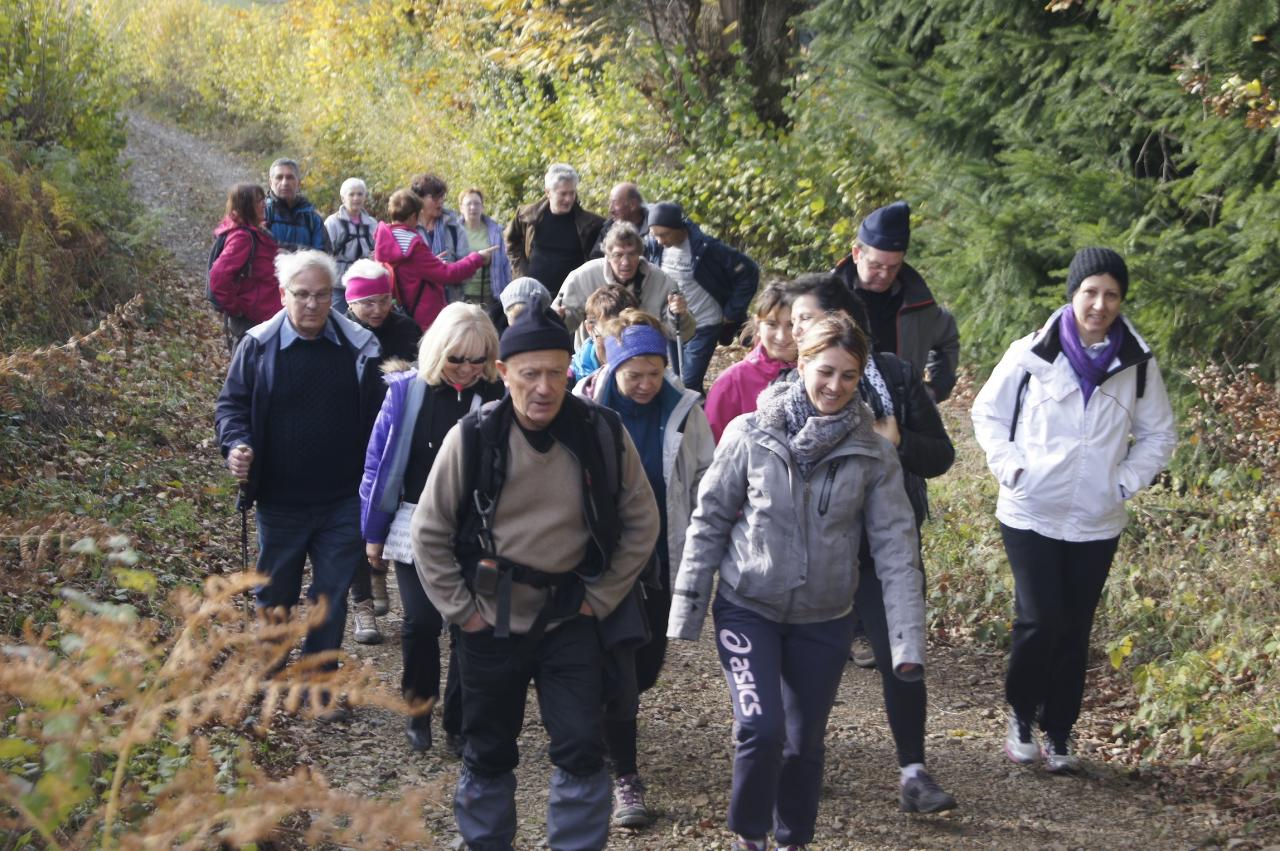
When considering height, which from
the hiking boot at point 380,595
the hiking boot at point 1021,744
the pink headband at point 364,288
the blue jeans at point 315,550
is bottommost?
the hiking boot at point 1021,744

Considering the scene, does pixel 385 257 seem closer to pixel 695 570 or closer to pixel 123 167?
pixel 695 570

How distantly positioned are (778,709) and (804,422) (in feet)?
3.39

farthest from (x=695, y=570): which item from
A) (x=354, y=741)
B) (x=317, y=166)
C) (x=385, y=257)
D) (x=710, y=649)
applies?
(x=317, y=166)

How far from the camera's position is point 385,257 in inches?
414

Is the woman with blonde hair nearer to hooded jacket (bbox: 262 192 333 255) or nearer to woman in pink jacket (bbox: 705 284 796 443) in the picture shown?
woman in pink jacket (bbox: 705 284 796 443)

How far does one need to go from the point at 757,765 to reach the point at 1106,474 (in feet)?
6.89

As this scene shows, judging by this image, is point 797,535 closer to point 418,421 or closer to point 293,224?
point 418,421

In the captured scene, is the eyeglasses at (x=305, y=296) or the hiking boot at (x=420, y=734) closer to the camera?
the eyeglasses at (x=305, y=296)

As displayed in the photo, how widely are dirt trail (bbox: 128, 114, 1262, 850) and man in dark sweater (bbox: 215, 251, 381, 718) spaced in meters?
0.68

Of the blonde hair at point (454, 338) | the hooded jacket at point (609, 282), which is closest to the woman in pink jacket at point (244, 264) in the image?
the hooded jacket at point (609, 282)

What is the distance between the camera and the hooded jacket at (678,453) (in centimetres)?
546

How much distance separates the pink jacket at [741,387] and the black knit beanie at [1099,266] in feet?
4.32

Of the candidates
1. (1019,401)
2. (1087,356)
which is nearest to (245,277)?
(1019,401)

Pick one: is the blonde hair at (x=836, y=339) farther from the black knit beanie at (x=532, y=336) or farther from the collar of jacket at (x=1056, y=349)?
the collar of jacket at (x=1056, y=349)
